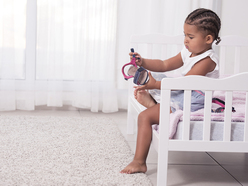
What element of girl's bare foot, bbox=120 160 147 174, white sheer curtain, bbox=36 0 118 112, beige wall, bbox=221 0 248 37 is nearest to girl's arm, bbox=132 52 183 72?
girl's bare foot, bbox=120 160 147 174

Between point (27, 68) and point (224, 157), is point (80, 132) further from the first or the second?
point (27, 68)

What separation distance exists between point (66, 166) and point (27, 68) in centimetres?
138

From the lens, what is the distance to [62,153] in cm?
138

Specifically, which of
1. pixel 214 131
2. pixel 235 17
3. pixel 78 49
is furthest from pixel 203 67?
pixel 235 17

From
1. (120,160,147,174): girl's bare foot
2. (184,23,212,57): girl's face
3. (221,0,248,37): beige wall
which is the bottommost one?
(120,160,147,174): girl's bare foot

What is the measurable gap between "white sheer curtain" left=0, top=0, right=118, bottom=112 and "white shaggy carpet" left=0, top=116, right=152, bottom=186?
1.09 ft

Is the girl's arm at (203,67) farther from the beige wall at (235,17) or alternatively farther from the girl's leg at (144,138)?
the beige wall at (235,17)

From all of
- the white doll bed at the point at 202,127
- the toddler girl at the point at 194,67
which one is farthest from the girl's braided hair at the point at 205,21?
the white doll bed at the point at 202,127

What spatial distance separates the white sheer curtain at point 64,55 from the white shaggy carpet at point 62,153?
332 millimetres

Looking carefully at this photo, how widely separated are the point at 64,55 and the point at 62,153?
1127 mm

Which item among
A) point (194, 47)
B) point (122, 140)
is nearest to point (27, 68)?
point (122, 140)

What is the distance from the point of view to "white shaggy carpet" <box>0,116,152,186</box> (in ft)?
3.62

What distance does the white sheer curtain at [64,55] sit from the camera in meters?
2.29

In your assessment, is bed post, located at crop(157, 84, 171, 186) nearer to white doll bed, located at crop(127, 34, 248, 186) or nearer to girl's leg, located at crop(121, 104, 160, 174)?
white doll bed, located at crop(127, 34, 248, 186)
